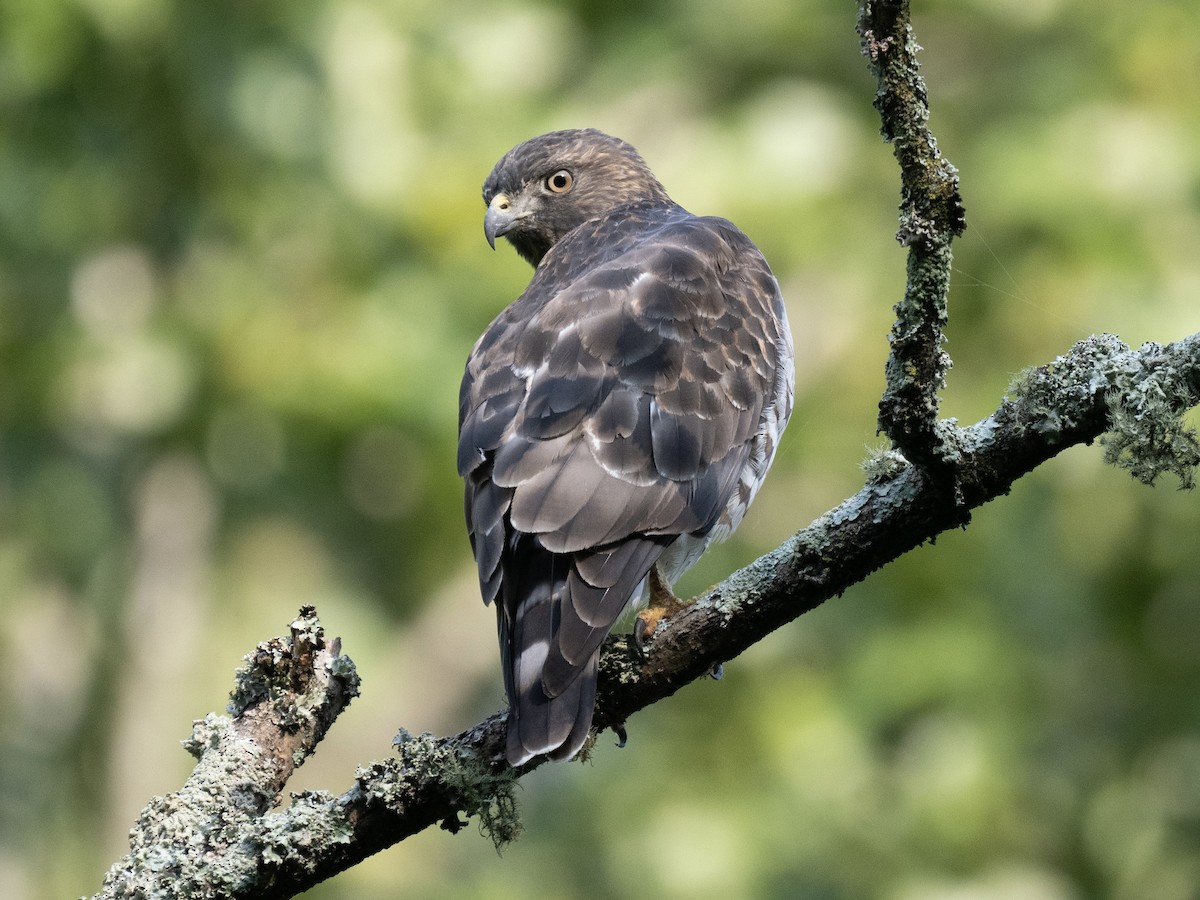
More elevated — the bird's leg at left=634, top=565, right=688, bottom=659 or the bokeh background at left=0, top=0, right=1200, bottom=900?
the bokeh background at left=0, top=0, right=1200, bottom=900

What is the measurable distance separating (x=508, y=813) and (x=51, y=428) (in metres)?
5.70

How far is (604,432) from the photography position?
381cm

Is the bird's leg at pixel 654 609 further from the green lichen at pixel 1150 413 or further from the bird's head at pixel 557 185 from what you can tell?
the bird's head at pixel 557 185

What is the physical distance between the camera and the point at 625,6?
330 inches

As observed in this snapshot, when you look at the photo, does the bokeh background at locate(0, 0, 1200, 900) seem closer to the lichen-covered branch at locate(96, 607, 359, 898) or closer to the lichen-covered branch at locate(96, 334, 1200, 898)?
the lichen-covered branch at locate(96, 607, 359, 898)

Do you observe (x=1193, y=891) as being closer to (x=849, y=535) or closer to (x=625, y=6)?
(x=849, y=535)

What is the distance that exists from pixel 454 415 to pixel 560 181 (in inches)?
54.4

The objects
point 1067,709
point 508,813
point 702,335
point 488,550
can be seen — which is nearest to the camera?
point 508,813

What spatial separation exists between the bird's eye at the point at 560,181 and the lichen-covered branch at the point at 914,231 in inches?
120

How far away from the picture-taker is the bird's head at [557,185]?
5.74m

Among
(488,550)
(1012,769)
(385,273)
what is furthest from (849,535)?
(385,273)

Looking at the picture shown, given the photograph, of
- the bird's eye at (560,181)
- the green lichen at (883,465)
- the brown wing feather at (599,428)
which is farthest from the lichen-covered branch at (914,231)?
the bird's eye at (560,181)

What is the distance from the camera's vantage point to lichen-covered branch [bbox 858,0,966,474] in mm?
2697

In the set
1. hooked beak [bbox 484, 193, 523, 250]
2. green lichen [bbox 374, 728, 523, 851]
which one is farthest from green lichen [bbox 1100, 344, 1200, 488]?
hooked beak [bbox 484, 193, 523, 250]
